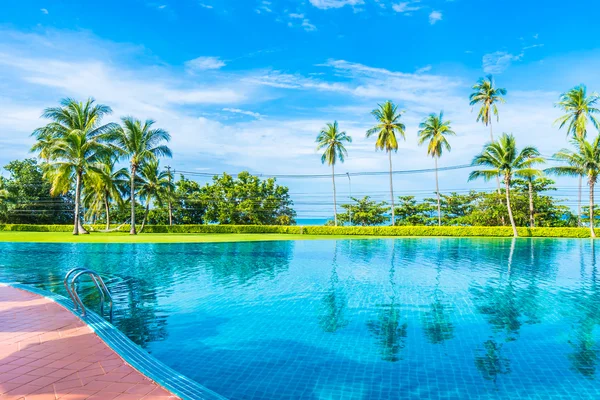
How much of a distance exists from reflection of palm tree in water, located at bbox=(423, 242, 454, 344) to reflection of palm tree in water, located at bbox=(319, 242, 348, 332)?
55.2 inches

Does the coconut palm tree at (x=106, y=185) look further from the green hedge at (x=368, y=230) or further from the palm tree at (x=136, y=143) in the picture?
the green hedge at (x=368, y=230)

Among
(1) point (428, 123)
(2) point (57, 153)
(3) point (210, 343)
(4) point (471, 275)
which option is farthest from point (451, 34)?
Answer: (2) point (57, 153)

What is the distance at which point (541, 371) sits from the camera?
482 cm

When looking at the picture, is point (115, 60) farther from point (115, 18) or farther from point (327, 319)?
point (327, 319)

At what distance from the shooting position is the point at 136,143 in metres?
31.0

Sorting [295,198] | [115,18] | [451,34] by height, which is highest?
[451,34]

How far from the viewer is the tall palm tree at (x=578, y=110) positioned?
3212cm

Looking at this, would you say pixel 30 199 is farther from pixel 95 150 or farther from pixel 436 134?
pixel 436 134

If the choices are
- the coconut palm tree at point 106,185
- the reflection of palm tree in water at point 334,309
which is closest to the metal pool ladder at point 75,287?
the reflection of palm tree in water at point 334,309

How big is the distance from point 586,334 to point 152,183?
33.9m

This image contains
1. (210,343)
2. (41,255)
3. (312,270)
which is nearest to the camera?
(210,343)

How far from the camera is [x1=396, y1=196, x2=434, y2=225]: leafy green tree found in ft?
138

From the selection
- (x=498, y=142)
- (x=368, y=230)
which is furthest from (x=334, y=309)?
(x=498, y=142)

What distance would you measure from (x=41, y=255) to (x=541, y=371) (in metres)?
17.5
